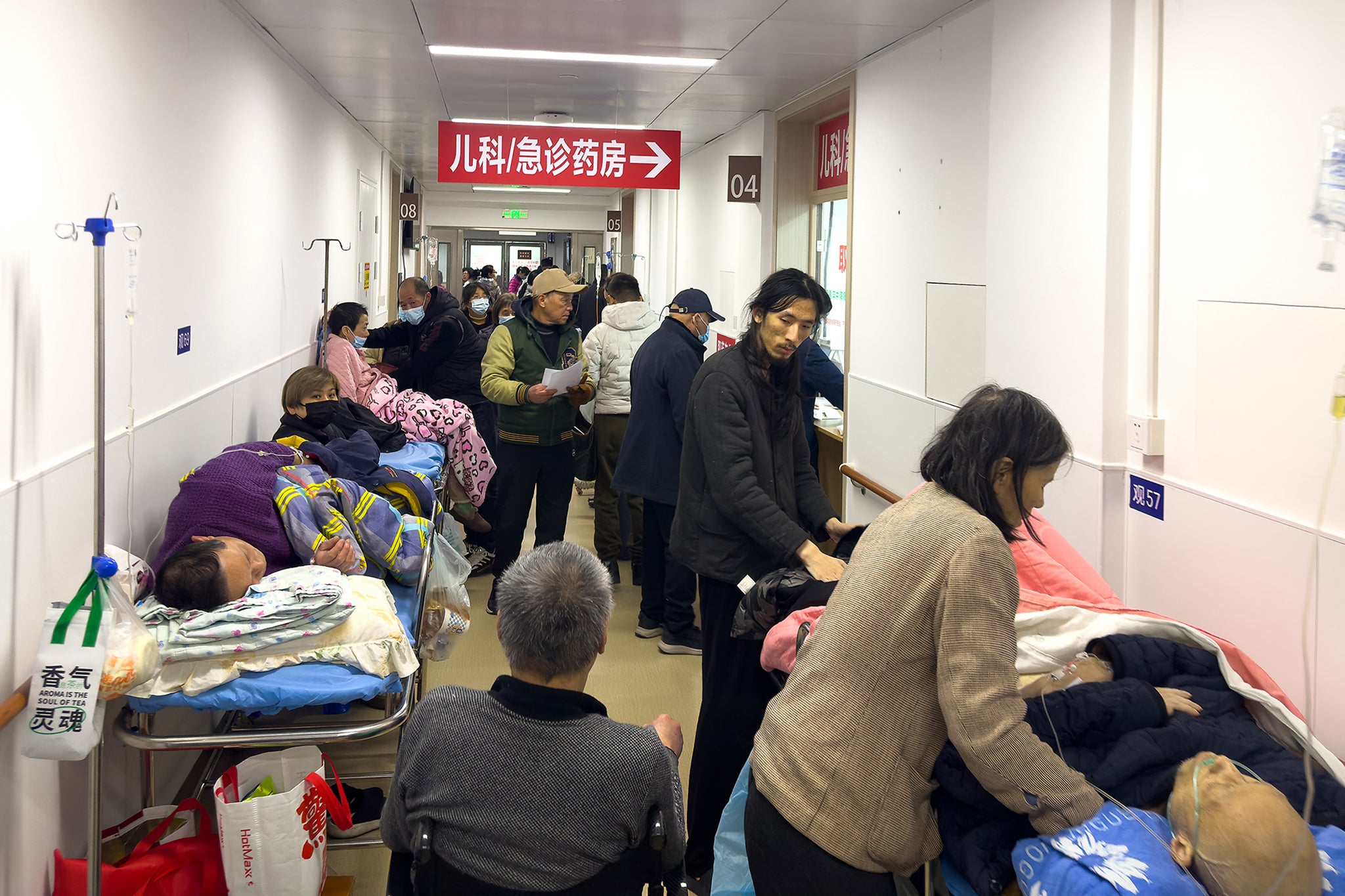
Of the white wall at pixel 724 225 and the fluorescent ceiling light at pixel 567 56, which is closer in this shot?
the fluorescent ceiling light at pixel 567 56

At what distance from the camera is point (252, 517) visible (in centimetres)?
310

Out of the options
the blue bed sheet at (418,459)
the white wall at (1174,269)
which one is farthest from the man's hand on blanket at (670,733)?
the blue bed sheet at (418,459)

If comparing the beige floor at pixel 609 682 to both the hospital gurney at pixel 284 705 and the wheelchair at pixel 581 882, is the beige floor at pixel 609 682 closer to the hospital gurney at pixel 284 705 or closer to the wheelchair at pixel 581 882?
the hospital gurney at pixel 284 705

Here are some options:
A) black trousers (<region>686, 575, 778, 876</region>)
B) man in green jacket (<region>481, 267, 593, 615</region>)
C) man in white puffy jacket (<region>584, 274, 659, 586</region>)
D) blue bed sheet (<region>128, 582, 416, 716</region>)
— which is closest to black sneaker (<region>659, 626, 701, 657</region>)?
man in white puffy jacket (<region>584, 274, 659, 586</region>)

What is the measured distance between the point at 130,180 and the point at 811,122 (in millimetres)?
4886

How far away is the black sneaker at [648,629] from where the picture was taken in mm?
4973

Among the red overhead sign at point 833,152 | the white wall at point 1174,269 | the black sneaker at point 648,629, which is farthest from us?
the red overhead sign at point 833,152

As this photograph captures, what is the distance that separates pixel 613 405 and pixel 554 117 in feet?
11.9

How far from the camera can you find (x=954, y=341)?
4543mm

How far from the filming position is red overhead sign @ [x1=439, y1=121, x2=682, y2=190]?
5.71 m

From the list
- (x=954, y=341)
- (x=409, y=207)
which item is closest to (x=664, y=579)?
(x=954, y=341)

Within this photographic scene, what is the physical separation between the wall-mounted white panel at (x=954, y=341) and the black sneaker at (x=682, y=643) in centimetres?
156

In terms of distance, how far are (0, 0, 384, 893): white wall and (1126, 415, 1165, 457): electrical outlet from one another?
3.04 meters

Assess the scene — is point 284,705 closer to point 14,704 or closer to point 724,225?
point 14,704
